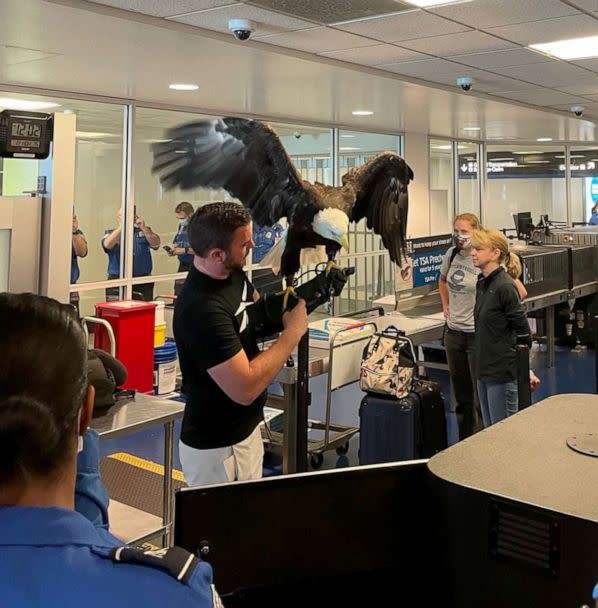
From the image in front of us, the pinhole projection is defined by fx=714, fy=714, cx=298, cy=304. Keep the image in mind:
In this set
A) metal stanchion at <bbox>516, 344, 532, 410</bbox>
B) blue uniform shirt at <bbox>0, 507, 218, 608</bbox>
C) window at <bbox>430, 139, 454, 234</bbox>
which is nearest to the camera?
blue uniform shirt at <bbox>0, 507, 218, 608</bbox>

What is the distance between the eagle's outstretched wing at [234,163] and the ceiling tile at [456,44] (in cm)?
192

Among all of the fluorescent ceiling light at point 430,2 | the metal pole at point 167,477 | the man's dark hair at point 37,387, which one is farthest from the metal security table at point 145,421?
the fluorescent ceiling light at point 430,2

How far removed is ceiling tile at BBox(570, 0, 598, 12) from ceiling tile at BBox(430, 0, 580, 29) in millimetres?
48

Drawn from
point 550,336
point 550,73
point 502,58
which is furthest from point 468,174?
point 502,58

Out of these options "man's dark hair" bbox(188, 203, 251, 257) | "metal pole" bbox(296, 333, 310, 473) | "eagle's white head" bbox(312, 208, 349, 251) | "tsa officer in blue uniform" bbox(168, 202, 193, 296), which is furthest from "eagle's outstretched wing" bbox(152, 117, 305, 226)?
"tsa officer in blue uniform" bbox(168, 202, 193, 296)

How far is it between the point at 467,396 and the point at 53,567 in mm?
4068

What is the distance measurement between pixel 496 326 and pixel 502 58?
6.04 feet

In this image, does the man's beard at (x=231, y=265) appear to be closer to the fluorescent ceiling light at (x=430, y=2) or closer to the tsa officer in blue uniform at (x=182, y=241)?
the fluorescent ceiling light at (x=430, y=2)

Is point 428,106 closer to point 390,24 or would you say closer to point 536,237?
point 536,237

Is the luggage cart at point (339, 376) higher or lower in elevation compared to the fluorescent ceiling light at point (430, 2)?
lower

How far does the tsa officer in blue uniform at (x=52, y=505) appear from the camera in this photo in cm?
55

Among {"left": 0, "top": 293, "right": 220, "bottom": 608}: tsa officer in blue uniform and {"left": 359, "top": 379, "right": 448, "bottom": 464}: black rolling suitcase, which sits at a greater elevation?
{"left": 0, "top": 293, "right": 220, "bottom": 608}: tsa officer in blue uniform

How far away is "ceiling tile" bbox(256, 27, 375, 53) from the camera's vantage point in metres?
3.74

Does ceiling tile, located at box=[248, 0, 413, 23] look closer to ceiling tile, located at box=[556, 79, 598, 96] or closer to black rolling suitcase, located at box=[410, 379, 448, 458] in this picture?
black rolling suitcase, located at box=[410, 379, 448, 458]
